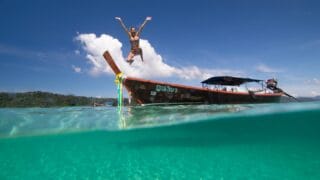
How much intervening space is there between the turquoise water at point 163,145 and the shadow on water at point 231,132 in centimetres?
8

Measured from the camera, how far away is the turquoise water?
35.3 ft

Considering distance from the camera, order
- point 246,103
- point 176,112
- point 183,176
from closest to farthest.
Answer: point 183,176
point 176,112
point 246,103

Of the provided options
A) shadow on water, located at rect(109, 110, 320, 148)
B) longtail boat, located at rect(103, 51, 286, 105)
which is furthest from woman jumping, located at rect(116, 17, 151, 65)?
shadow on water, located at rect(109, 110, 320, 148)

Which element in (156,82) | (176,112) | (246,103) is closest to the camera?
(176,112)

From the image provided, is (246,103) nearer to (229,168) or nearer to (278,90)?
(278,90)

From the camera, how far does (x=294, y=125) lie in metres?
31.0

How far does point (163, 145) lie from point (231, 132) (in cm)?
982

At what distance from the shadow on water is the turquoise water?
8cm

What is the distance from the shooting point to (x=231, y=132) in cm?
2567

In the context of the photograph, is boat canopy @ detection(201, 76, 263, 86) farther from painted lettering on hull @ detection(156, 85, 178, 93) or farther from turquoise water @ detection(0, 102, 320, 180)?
painted lettering on hull @ detection(156, 85, 178, 93)

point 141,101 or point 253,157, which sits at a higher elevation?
point 141,101

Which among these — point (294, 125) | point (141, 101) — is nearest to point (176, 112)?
point (141, 101)

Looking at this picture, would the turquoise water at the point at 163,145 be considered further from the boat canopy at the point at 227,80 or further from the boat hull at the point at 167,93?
the boat canopy at the point at 227,80

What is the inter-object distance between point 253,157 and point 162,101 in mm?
14816
